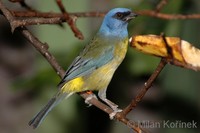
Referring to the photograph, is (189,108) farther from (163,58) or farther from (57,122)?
(163,58)

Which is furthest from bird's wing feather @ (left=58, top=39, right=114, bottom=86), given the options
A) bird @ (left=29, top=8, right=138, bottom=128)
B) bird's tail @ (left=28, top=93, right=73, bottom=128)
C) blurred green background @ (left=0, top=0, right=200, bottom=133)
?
bird's tail @ (left=28, top=93, right=73, bottom=128)

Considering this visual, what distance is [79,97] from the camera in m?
4.88

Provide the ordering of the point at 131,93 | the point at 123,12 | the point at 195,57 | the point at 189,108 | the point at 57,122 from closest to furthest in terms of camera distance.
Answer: the point at 195,57 < the point at 123,12 < the point at 189,108 < the point at 57,122 < the point at 131,93

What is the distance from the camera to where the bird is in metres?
3.68

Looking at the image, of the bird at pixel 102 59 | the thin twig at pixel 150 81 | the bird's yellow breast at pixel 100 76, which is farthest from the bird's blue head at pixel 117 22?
the thin twig at pixel 150 81

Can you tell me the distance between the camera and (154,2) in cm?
430

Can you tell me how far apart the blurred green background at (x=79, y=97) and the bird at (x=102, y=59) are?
145 mm

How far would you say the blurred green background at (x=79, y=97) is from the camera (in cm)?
391

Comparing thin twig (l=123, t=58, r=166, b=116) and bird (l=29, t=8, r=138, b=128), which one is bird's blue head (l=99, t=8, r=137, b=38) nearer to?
bird (l=29, t=8, r=138, b=128)

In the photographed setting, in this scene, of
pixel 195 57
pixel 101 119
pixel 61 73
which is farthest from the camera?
pixel 101 119

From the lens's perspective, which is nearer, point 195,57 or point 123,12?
point 195,57

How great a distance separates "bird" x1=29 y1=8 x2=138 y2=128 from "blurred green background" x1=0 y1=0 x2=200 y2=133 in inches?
5.7

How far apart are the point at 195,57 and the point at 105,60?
1919 millimetres

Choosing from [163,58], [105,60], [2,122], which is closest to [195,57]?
[163,58]
